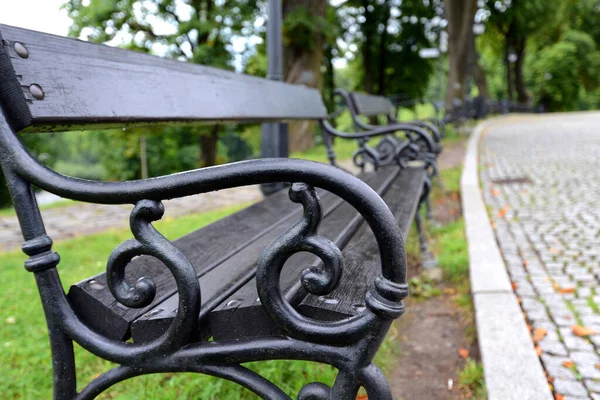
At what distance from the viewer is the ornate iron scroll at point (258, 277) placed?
1.00 m

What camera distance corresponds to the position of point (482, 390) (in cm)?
181

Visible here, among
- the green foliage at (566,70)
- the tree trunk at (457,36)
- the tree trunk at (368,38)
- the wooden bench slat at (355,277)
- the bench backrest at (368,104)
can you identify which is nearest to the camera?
the wooden bench slat at (355,277)

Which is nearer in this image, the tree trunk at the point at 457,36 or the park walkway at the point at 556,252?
the park walkway at the point at 556,252

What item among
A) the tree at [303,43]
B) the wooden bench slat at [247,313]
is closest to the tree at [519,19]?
the tree at [303,43]

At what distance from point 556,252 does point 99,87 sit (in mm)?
2992

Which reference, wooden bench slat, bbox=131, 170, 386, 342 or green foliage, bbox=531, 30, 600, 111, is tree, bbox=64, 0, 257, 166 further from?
green foliage, bbox=531, 30, 600, 111

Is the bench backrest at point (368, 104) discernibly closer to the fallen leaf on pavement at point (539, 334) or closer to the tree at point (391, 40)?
the fallen leaf on pavement at point (539, 334)

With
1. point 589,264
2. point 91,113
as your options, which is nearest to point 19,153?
point 91,113

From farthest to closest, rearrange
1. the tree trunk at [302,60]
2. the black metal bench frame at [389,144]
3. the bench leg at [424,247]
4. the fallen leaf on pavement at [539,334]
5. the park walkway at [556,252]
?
the tree trunk at [302,60] < the black metal bench frame at [389,144] < the bench leg at [424,247] < the fallen leaf on pavement at [539,334] < the park walkway at [556,252]

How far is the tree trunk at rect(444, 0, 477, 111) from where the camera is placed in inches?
568

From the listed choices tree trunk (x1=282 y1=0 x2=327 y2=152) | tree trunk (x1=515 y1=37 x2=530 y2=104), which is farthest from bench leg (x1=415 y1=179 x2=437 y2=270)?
tree trunk (x1=515 y1=37 x2=530 y2=104)

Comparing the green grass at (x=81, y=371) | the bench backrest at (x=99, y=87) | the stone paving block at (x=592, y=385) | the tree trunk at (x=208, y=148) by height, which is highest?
the bench backrest at (x=99, y=87)

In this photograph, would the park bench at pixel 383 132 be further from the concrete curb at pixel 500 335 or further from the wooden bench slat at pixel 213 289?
the wooden bench slat at pixel 213 289

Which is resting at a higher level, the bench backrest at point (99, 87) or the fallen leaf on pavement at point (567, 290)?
the bench backrest at point (99, 87)
